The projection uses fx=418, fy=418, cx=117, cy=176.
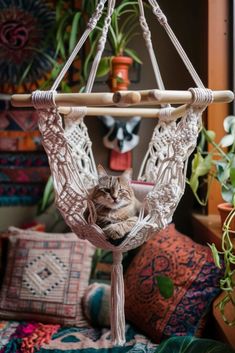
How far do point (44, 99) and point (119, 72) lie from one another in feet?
3.22

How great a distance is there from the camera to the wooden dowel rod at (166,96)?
2.67 ft

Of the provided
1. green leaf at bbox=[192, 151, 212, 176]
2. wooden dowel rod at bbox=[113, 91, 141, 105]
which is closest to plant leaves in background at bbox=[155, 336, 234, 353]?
green leaf at bbox=[192, 151, 212, 176]

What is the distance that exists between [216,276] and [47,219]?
1.00 meters

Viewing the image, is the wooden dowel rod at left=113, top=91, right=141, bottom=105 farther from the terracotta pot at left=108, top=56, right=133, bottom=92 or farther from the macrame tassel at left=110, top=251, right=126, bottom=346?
the terracotta pot at left=108, top=56, right=133, bottom=92

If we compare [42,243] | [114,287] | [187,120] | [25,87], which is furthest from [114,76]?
[114,287]

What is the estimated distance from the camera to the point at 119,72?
6.01ft

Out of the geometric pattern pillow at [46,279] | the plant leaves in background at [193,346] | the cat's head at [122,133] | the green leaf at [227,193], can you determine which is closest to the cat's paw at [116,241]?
the plant leaves in background at [193,346]

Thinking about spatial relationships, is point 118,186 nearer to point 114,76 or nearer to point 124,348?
point 124,348

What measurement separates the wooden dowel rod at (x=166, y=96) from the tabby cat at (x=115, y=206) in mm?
328

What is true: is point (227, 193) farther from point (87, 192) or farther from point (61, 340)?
point (61, 340)

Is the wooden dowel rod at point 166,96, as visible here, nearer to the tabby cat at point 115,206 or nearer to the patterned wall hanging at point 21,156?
the tabby cat at point 115,206

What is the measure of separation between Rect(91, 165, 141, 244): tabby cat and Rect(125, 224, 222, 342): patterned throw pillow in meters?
0.40

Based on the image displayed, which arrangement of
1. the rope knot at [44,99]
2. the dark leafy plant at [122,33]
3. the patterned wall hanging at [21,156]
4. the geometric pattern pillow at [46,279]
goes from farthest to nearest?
1. the patterned wall hanging at [21,156]
2. the dark leafy plant at [122,33]
3. the geometric pattern pillow at [46,279]
4. the rope knot at [44,99]

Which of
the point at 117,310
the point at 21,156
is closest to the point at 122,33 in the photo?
the point at 21,156
